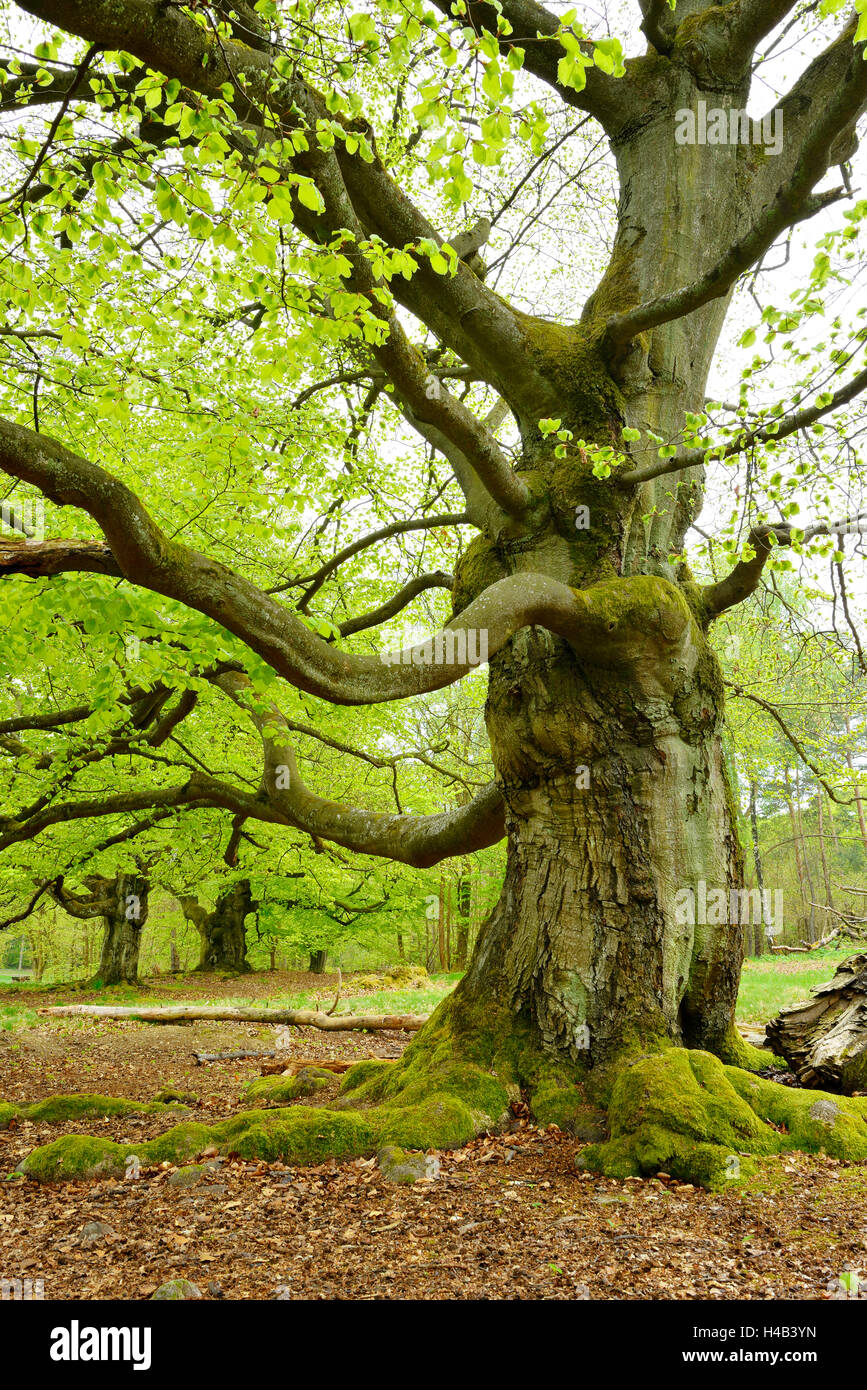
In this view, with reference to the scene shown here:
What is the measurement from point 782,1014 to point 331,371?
8864 mm

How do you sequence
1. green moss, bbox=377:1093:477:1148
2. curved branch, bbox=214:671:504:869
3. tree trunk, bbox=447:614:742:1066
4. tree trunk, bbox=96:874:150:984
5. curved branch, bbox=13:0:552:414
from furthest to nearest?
tree trunk, bbox=96:874:150:984
curved branch, bbox=214:671:504:869
tree trunk, bbox=447:614:742:1066
green moss, bbox=377:1093:477:1148
curved branch, bbox=13:0:552:414

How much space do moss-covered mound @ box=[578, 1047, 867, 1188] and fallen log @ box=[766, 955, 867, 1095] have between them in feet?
2.55

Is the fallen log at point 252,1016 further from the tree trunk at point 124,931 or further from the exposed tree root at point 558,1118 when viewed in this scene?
the exposed tree root at point 558,1118

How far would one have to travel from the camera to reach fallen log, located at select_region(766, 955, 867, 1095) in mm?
5543

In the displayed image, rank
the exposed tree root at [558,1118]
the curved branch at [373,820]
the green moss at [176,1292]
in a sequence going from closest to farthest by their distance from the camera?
the green moss at [176,1292]
the exposed tree root at [558,1118]
the curved branch at [373,820]

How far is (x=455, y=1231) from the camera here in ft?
11.3

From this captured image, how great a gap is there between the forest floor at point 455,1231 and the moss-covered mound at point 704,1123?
0.12 meters

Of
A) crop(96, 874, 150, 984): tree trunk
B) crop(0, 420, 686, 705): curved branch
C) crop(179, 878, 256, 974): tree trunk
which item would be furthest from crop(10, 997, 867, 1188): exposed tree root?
crop(179, 878, 256, 974): tree trunk

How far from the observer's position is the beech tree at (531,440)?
13.0 feet

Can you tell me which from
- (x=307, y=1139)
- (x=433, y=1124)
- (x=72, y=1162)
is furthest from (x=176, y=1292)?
(x=72, y=1162)

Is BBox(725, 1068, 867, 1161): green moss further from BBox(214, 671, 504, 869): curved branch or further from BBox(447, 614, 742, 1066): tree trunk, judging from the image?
BBox(214, 671, 504, 869): curved branch

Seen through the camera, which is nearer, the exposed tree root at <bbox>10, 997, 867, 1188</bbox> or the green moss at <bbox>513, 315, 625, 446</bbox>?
the exposed tree root at <bbox>10, 997, 867, 1188</bbox>

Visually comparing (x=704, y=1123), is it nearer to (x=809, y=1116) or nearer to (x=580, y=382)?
(x=809, y=1116)

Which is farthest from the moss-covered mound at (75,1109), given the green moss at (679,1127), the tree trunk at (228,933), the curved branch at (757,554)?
the tree trunk at (228,933)
